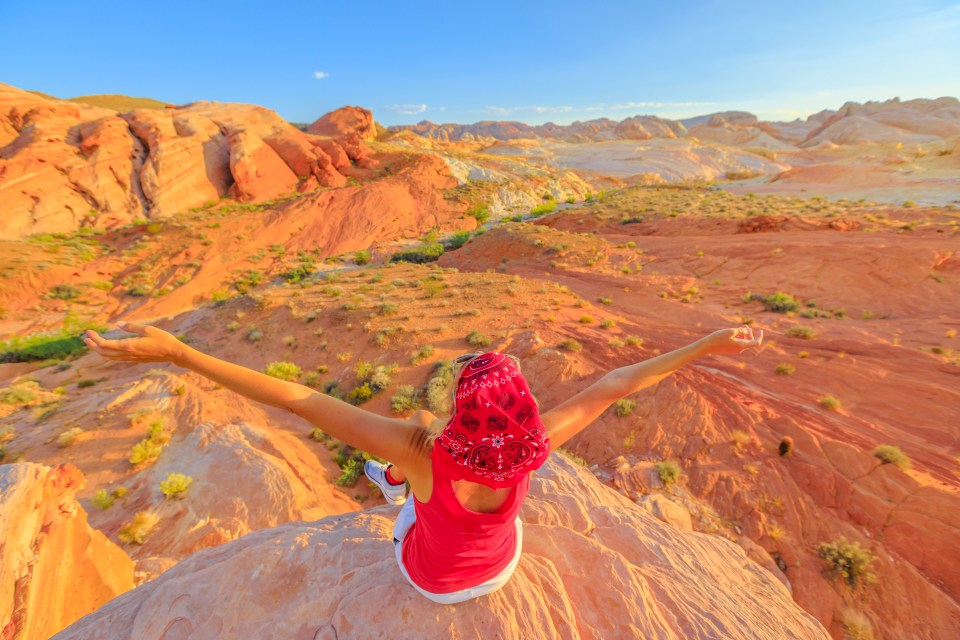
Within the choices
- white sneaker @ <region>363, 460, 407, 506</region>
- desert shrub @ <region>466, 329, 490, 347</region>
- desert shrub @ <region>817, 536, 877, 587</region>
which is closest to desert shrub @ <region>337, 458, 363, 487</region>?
white sneaker @ <region>363, 460, 407, 506</region>

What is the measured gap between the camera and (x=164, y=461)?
5.88m

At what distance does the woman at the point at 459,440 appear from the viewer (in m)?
1.43

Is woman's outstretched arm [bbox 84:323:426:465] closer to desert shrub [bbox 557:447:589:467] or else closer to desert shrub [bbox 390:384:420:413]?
desert shrub [bbox 557:447:589:467]

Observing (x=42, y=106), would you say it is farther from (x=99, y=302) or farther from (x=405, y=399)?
(x=405, y=399)

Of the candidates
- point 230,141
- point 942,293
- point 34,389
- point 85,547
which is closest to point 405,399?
point 85,547

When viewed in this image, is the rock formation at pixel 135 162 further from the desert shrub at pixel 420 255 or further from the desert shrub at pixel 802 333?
the desert shrub at pixel 802 333

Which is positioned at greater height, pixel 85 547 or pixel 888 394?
pixel 85 547

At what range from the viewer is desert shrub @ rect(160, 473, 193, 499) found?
5.21 meters

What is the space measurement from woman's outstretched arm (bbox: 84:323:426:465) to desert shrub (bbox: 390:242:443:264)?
20220 mm

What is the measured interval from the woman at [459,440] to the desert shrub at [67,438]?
6956mm

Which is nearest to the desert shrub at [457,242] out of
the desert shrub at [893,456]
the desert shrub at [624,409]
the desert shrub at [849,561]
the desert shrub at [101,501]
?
the desert shrub at [624,409]

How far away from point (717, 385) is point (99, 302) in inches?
945

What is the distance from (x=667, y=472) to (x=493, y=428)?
5367mm

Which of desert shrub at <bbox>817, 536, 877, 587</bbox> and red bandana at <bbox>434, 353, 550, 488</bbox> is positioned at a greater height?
red bandana at <bbox>434, 353, 550, 488</bbox>
